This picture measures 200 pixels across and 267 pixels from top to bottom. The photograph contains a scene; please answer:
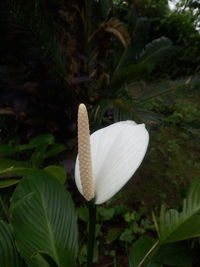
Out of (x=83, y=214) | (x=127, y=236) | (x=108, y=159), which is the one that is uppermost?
(x=108, y=159)

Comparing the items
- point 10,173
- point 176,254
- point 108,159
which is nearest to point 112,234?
point 176,254

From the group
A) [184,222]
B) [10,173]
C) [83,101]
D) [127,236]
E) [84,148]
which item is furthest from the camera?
[83,101]

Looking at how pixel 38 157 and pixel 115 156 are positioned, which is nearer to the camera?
pixel 115 156

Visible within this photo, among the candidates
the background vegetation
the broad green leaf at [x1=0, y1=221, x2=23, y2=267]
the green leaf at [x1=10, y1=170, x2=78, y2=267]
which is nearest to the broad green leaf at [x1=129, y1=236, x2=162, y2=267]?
the background vegetation

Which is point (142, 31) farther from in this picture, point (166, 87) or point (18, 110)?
point (18, 110)

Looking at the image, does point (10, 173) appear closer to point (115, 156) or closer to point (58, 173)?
point (58, 173)

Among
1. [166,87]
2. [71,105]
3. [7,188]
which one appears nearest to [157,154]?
[166,87]
